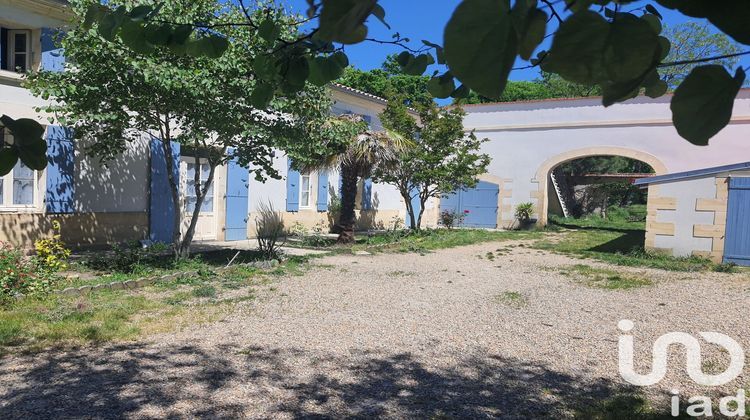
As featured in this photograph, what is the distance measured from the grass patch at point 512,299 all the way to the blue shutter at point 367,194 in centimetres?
984

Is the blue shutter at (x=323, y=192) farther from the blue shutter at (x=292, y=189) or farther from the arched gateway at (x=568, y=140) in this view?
the arched gateway at (x=568, y=140)

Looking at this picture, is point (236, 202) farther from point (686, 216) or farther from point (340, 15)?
point (340, 15)

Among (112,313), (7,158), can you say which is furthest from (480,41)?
(112,313)

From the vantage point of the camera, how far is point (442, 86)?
188cm

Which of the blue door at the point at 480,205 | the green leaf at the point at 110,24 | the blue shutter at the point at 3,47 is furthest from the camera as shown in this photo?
the blue door at the point at 480,205

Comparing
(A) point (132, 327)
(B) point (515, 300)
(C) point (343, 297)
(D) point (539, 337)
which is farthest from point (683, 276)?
(A) point (132, 327)

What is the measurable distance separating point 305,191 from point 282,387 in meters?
11.5

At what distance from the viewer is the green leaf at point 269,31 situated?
5.64 feet

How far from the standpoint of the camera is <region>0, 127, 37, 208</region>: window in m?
8.57

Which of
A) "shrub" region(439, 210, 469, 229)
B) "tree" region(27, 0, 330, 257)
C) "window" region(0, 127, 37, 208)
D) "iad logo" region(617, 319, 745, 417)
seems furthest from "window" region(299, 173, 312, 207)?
"iad logo" region(617, 319, 745, 417)

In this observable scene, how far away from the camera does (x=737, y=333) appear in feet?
17.3

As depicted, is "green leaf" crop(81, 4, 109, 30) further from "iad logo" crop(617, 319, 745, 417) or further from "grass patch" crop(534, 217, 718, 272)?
"grass patch" crop(534, 217, 718, 272)

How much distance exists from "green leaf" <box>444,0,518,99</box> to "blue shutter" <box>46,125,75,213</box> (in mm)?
9609

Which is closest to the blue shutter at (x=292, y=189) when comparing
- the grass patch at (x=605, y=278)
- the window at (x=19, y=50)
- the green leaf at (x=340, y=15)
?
the window at (x=19, y=50)
